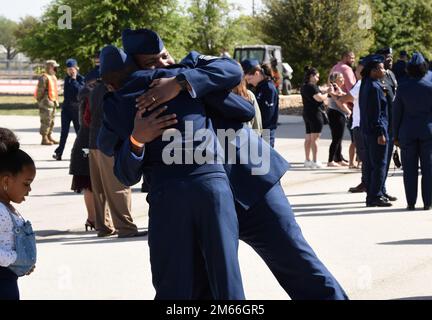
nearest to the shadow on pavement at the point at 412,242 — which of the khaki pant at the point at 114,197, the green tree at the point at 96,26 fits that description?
the khaki pant at the point at 114,197

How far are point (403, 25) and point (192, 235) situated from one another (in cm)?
4826

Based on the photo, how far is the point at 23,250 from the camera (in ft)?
17.6

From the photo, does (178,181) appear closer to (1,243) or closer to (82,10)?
(1,243)

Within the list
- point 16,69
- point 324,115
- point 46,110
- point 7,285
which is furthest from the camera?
point 16,69

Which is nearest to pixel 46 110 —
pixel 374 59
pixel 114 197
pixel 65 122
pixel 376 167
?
pixel 65 122

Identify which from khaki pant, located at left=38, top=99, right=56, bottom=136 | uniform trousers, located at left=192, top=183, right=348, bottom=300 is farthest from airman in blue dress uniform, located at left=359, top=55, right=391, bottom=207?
khaki pant, located at left=38, top=99, right=56, bottom=136

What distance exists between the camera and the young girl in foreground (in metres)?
5.32

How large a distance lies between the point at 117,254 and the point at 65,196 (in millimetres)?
4623

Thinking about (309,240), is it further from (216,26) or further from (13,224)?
(216,26)

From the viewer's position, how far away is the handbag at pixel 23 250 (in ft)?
17.5

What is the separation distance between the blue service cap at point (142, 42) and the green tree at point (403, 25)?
45.1 meters
